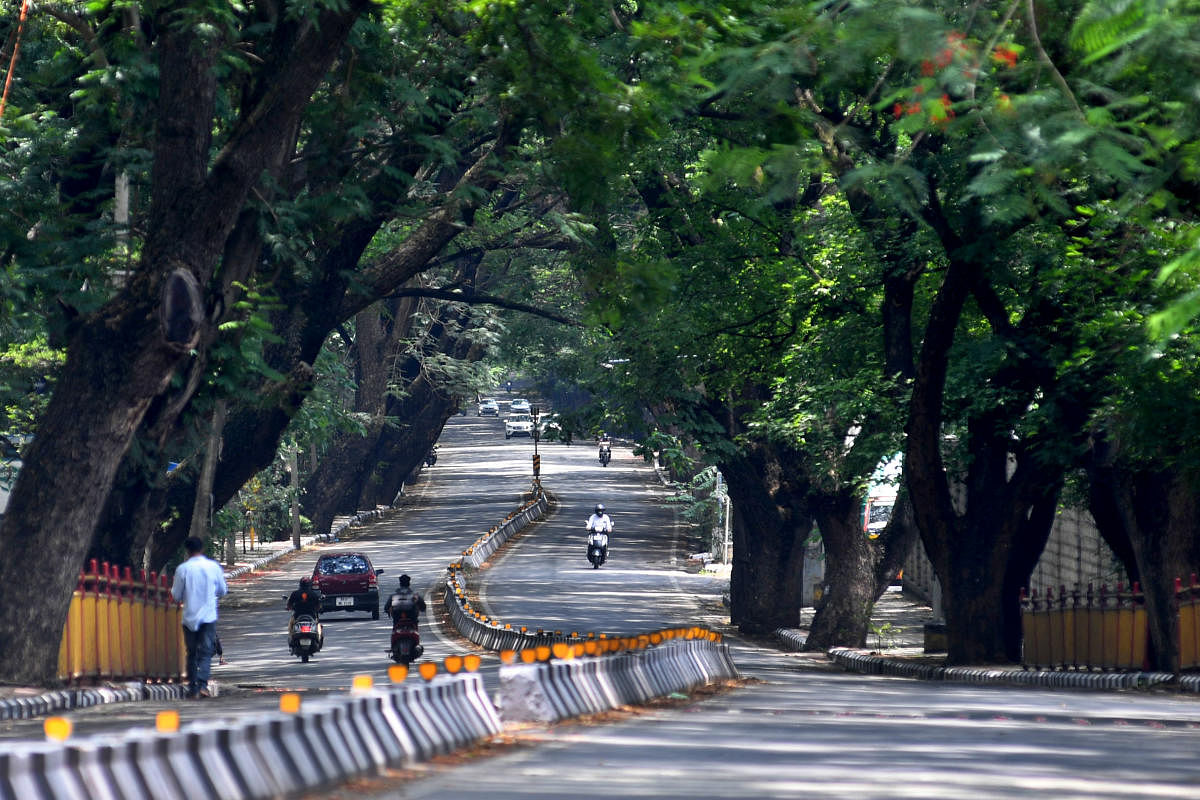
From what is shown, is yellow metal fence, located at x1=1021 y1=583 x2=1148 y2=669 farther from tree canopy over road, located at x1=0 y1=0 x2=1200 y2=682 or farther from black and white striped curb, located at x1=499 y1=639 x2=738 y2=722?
black and white striped curb, located at x1=499 y1=639 x2=738 y2=722

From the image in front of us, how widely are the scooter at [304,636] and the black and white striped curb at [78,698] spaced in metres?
7.51

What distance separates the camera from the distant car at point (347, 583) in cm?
3591

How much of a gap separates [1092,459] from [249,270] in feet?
34.1

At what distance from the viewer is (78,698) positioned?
1617cm

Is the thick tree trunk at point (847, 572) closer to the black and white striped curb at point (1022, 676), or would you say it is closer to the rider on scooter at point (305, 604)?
the black and white striped curb at point (1022, 676)

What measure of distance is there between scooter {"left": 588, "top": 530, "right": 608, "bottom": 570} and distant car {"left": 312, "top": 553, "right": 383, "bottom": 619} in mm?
15357

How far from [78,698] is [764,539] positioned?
2078 centimetres

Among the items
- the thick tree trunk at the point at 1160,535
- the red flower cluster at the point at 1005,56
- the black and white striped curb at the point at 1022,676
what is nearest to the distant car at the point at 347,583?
the black and white striped curb at the point at 1022,676

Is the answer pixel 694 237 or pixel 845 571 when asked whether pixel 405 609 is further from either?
pixel 694 237

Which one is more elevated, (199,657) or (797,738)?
(199,657)

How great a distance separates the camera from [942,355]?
74.8ft

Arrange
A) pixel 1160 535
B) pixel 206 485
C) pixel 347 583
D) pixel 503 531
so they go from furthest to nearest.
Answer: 1. pixel 503 531
2. pixel 347 583
3. pixel 206 485
4. pixel 1160 535

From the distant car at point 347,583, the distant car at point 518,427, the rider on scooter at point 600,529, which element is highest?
the distant car at point 518,427

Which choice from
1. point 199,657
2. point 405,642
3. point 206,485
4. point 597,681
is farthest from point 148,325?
point 206,485
